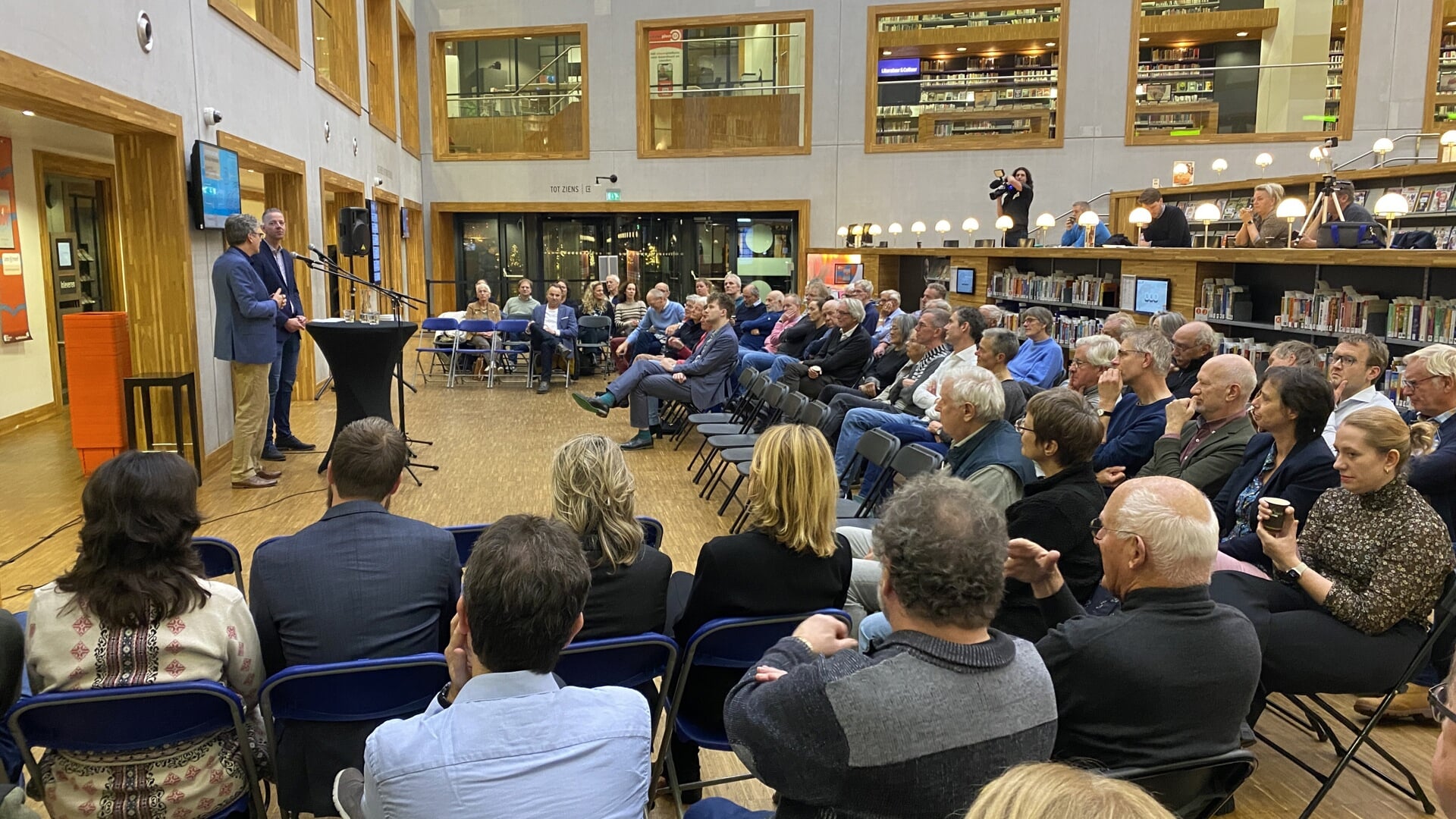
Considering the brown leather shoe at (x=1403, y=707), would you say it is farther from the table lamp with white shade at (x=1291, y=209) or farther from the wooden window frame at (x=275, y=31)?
the wooden window frame at (x=275, y=31)

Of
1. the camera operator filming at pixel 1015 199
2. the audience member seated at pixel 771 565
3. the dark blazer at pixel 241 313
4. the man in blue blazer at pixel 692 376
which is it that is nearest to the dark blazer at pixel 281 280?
the dark blazer at pixel 241 313

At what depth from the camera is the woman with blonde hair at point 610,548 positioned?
8.07 feet

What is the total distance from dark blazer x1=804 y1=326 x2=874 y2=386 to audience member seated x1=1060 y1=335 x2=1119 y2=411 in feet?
8.61

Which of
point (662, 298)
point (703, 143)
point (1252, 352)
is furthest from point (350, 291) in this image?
point (1252, 352)

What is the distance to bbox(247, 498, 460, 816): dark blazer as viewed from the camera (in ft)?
7.38

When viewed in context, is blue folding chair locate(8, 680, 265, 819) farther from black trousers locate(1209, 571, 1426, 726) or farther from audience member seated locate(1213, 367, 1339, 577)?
audience member seated locate(1213, 367, 1339, 577)

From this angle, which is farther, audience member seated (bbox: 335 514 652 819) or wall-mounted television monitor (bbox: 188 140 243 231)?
wall-mounted television monitor (bbox: 188 140 243 231)

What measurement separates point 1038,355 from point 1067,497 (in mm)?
3832

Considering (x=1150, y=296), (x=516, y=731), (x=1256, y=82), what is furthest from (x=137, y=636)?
(x=1256, y=82)

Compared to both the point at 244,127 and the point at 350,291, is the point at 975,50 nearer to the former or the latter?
the point at 350,291

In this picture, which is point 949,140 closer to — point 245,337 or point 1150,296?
point 1150,296

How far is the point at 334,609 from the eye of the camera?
2.33 metres

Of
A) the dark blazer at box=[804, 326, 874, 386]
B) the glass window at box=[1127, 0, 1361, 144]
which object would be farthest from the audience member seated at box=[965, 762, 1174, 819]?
the glass window at box=[1127, 0, 1361, 144]

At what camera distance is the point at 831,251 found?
15688 mm
